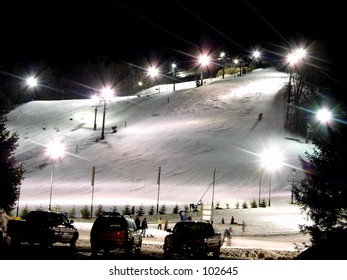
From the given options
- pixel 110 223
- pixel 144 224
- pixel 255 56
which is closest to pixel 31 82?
pixel 255 56

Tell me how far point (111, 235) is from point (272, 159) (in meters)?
44.8

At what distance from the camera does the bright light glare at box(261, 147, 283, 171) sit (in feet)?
199

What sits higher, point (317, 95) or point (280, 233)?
point (317, 95)

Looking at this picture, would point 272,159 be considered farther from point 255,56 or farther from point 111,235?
point 255,56

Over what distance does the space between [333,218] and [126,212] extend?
27711 mm

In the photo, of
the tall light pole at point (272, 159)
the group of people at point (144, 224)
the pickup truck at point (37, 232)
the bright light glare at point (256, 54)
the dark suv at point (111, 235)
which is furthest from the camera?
the bright light glare at point (256, 54)

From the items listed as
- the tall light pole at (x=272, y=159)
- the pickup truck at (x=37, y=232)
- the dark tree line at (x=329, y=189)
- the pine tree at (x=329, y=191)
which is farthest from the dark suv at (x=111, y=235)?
the tall light pole at (x=272, y=159)

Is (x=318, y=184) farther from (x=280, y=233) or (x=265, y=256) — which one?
(x=280, y=233)

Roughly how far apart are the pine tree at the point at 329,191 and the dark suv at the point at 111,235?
22.7 feet

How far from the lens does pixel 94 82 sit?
507 ft

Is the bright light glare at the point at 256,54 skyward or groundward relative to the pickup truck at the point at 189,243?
skyward

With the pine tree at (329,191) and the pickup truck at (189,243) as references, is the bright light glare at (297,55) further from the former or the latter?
the pine tree at (329,191)

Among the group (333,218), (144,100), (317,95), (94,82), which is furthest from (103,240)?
(94,82)

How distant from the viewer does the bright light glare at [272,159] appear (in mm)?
60688
